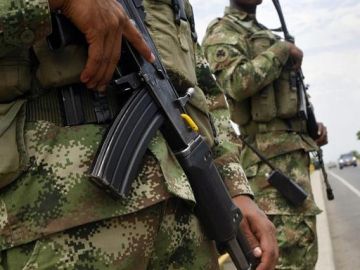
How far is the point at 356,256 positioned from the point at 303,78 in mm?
3251

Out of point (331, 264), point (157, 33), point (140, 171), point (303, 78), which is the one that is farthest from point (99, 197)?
point (331, 264)

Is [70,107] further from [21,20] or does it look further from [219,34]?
[219,34]

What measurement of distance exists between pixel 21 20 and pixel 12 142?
0.82 feet

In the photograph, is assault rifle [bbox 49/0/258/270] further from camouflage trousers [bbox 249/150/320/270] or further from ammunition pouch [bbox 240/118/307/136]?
ammunition pouch [bbox 240/118/307/136]

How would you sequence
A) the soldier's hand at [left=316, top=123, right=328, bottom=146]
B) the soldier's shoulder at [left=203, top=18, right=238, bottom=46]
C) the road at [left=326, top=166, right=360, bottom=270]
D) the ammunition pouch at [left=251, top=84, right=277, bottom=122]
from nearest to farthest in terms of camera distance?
the soldier's shoulder at [left=203, top=18, right=238, bottom=46] < the ammunition pouch at [left=251, top=84, right=277, bottom=122] < the soldier's hand at [left=316, top=123, right=328, bottom=146] < the road at [left=326, top=166, right=360, bottom=270]

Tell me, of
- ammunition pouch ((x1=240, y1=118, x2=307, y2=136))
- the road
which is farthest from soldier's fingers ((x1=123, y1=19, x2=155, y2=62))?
the road

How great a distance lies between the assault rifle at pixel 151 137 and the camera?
1.40 m

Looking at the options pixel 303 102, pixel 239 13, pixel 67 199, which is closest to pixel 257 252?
pixel 67 199

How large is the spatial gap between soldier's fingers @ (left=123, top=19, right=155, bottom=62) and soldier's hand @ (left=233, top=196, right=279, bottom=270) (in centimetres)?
59

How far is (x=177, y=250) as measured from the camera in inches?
61.2

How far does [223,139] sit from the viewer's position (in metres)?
1.99

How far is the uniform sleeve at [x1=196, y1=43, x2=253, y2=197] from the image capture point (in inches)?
74.7

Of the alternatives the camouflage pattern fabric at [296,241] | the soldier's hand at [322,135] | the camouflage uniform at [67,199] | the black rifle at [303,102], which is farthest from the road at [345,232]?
the camouflage uniform at [67,199]

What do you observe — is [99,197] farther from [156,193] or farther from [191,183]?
[191,183]
